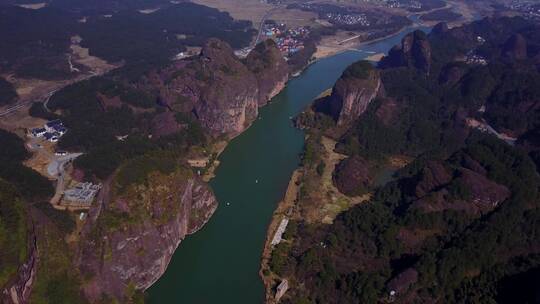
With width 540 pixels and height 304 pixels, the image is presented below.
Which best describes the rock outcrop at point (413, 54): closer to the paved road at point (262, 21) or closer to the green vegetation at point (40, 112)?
the paved road at point (262, 21)

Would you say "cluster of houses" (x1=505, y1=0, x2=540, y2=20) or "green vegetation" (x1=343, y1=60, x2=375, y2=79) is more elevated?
"green vegetation" (x1=343, y1=60, x2=375, y2=79)

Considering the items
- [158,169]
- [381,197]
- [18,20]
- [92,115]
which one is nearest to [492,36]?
[381,197]

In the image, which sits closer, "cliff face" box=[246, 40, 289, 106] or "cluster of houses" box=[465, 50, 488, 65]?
"cliff face" box=[246, 40, 289, 106]

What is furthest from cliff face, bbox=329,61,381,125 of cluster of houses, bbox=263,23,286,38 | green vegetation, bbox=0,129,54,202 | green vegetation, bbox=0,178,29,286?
cluster of houses, bbox=263,23,286,38

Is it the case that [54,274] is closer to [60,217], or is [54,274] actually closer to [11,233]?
[11,233]

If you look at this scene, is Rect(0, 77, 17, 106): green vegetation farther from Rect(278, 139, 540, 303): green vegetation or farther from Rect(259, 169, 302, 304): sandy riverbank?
Rect(278, 139, 540, 303): green vegetation

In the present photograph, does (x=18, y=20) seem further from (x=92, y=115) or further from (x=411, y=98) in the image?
(x=411, y=98)
